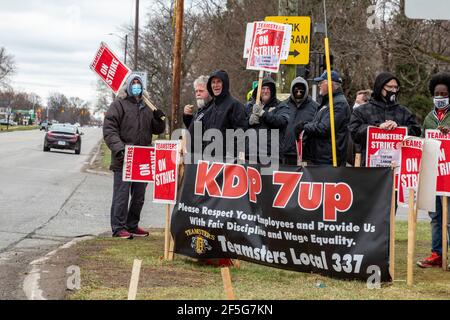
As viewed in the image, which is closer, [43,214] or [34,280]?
[34,280]

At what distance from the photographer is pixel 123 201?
10.3 metres

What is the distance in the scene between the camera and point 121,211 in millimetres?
10336

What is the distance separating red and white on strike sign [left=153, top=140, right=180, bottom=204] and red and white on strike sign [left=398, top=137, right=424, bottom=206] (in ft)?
8.14

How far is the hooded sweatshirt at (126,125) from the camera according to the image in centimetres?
1022

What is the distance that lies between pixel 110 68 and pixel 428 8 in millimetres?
5627

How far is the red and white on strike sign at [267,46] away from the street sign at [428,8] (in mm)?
3277

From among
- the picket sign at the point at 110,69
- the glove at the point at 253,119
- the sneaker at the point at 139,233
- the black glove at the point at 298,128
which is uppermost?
the picket sign at the point at 110,69

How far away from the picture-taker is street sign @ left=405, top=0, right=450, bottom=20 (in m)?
6.09

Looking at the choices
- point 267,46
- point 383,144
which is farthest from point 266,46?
point 383,144

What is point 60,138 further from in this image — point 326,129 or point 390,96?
point 390,96

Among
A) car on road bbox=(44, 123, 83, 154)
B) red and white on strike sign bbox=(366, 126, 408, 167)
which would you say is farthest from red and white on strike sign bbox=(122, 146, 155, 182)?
car on road bbox=(44, 123, 83, 154)

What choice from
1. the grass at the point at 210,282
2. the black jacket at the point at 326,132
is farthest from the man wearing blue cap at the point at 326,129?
the grass at the point at 210,282

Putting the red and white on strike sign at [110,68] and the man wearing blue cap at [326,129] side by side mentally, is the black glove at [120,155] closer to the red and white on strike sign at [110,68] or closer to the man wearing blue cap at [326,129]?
the red and white on strike sign at [110,68]
